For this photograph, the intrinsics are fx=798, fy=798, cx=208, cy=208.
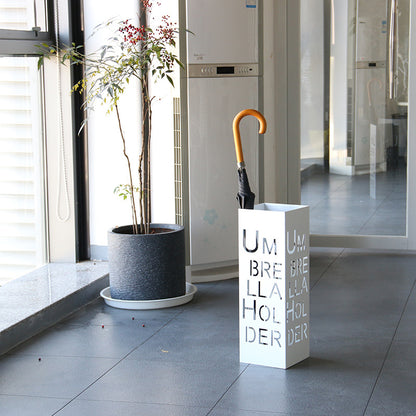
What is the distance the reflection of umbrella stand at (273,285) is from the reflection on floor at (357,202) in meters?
2.24

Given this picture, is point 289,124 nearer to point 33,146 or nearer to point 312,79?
point 312,79

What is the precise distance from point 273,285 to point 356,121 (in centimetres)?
258

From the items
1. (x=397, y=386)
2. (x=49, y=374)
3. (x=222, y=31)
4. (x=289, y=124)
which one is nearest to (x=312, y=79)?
(x=289, y=124)

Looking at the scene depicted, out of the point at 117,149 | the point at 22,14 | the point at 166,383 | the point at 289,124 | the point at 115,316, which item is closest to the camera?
the point at 166,383

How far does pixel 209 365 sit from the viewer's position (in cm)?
332

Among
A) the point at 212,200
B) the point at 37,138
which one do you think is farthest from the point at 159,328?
the point at 37,138

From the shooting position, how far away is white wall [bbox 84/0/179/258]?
4836 mm

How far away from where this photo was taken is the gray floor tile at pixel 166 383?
2967mm

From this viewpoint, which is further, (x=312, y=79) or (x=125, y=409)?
(x=312, y=79)

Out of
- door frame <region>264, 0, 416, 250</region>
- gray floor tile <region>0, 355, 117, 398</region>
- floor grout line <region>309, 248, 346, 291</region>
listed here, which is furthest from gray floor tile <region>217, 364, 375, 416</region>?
door frame <region>264, 0, 416, 250</region>

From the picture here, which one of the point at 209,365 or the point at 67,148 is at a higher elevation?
the point at 67,148

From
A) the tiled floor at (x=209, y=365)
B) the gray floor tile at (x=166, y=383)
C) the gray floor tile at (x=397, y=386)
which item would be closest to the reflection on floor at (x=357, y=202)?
the tiled floor at (x=209, y=365)

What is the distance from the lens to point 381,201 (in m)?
5.46

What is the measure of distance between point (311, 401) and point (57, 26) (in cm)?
289
